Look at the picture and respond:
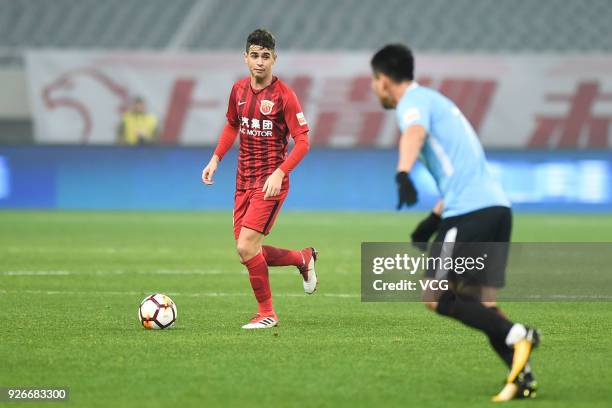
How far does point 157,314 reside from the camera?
8172 mm

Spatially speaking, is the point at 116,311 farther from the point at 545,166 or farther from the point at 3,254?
the point at 545,166

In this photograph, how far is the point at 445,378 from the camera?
6305mm

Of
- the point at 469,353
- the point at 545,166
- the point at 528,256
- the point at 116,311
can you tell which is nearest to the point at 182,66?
the point at 545,166

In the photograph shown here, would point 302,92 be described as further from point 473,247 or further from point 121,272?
point 473,247

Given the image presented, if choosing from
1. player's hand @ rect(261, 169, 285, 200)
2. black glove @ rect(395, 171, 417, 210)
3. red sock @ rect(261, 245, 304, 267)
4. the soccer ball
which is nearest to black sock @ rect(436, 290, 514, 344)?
black glove @ rect(395, 171, 417, 210)

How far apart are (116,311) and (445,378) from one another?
3725mm

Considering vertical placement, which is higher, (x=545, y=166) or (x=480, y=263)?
(x=545, y=166)

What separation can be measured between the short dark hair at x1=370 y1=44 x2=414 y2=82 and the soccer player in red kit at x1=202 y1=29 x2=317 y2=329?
90.6 inches

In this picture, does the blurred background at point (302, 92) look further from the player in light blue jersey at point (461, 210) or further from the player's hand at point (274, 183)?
the player in light blue jersey at point (461, 210)

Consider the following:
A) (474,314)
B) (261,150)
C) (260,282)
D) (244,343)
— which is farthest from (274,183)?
(474,314)

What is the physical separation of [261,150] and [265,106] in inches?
13.1

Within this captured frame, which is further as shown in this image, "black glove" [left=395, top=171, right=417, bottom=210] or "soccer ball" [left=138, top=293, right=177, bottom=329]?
"soccer ball" [left=138, top=293, right=177, bottom=329]

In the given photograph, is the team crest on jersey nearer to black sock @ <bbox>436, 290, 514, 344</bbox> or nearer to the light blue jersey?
the light blue jersey

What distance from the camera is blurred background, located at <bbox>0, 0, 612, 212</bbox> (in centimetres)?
2214
